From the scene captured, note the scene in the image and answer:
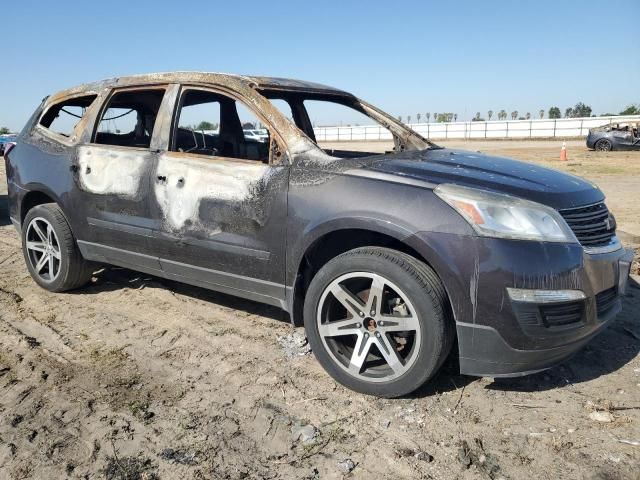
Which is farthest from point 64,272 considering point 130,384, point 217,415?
point 217,415

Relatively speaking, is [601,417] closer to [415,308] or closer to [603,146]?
[415,308]

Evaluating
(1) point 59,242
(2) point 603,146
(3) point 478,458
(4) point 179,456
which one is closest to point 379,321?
(3) point 478,458

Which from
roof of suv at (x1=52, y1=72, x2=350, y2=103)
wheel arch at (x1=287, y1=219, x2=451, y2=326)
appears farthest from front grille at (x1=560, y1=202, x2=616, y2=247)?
roof of suv at (x1=52, y1=72, x2=350, y2=103)

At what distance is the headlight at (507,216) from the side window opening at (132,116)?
8.20 feet

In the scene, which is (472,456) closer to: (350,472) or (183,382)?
(350,472)

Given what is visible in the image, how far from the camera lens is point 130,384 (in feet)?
10.3

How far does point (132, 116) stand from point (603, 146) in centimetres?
2365

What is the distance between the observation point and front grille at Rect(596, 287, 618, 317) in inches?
109

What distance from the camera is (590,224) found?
2.88 m

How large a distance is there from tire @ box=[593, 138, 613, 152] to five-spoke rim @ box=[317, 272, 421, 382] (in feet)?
78.4

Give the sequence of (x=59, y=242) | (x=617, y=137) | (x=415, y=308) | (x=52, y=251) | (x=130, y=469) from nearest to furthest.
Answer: (x=130, y=469) < (x=415, y=308) < (x=59, y=242) < (x=52, y=251) < (x=617, y=137)

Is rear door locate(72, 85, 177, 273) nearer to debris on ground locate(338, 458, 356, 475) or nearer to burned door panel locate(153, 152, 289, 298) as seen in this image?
burned door panel locate(153, 152, 289, 298)

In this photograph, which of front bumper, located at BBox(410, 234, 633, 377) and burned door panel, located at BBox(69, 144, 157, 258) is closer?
front bumper, located at BBox(410, 234, 633, 377)

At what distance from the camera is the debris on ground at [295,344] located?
354 centimetres
